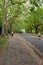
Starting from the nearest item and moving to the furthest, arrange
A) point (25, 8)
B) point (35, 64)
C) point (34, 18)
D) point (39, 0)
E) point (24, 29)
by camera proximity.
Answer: point (35, 64) → point (39, 0) → point (25, 8) → point (34, 18) → point (24, 29)

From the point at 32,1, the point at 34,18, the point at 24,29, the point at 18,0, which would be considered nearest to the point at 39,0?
the point at 32,1

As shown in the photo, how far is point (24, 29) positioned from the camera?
138 metres

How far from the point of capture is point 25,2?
4722 cm

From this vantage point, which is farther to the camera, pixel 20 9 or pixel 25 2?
pixel 20 9

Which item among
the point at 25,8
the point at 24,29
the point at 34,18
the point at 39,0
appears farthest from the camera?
the point at 24,29

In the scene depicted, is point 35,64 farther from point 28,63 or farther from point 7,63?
point 7,63

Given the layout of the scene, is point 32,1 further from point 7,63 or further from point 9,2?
point 7,63

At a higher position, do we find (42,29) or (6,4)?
(6,4)

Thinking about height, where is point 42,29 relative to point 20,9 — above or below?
below

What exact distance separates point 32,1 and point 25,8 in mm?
9929

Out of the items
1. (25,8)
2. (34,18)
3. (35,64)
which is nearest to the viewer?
(35,64)

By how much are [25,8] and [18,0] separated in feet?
16.8

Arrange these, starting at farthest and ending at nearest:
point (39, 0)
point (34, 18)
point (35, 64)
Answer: point (34, 18), point (39, 0), point (35, 64)

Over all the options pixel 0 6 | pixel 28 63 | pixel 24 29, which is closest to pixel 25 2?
pixel 0 6
